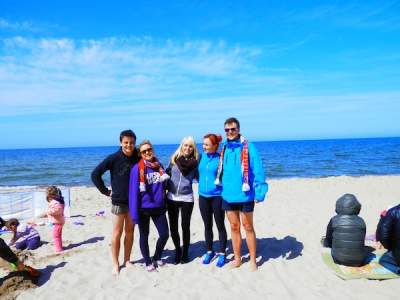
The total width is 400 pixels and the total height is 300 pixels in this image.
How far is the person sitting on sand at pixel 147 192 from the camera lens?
427 cm

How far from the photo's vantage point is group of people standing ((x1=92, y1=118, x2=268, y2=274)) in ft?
14.1

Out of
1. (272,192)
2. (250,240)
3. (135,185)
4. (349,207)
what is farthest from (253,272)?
(272,192)

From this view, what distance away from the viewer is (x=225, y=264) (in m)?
4.75

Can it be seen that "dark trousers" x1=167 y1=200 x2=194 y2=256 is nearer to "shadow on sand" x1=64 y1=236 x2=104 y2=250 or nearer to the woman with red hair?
the woman with red hair

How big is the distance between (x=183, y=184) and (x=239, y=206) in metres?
0.83

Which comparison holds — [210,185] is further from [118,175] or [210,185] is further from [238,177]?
[118,175]

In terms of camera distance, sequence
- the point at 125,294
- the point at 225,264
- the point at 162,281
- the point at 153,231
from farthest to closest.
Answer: the point at 153,231
the point at 225,264
the point at 162,281
the point at 125,294

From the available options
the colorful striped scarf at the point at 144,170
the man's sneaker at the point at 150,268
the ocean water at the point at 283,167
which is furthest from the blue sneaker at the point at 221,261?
the ocean water at the point at 283,167

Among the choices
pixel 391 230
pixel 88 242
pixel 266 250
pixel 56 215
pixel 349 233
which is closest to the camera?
pixel 391 230

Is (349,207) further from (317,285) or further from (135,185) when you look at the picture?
→ (135,185)

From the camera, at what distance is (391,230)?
3936mm

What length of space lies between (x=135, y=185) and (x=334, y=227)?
2730mm

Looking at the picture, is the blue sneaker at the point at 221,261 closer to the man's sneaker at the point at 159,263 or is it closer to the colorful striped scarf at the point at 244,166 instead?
the man's sneaker at the point at 159,263

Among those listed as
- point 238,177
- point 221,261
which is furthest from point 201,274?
point 238,177
